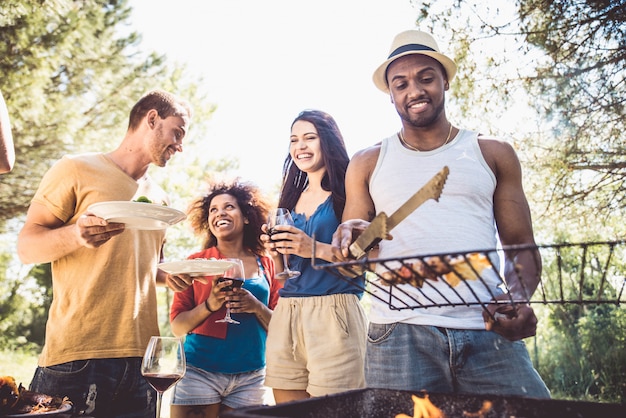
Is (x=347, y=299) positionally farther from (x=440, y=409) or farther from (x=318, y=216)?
(x=440, y=409)

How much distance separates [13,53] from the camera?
27.6 ft

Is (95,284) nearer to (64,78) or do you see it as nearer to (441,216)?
(441,216)

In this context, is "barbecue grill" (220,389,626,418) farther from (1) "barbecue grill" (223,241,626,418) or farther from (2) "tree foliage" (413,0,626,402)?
(2) "tree foliage" (413,0,626,402)

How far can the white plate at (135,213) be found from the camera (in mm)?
2408

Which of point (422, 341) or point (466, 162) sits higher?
point (466, 162)

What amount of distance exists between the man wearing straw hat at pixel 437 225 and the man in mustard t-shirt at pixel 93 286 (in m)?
1.43

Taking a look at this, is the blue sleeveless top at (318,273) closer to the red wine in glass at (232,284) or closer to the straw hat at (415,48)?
the red wine in glass at (232,284)

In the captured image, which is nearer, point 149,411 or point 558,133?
point 149,411

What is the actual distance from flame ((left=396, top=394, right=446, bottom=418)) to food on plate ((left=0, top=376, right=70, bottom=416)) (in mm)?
1191

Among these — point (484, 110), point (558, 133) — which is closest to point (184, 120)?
point (484, 110)

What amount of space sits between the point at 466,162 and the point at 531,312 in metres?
0.80

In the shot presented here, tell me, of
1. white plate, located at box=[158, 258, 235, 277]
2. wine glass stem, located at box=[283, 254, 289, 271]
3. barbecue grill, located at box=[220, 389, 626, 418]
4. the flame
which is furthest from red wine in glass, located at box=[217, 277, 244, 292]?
the flame

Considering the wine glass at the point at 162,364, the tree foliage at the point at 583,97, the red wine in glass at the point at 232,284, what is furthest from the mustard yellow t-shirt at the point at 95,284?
the tree foliage at the point at 583,97

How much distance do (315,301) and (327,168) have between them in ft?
2.72
